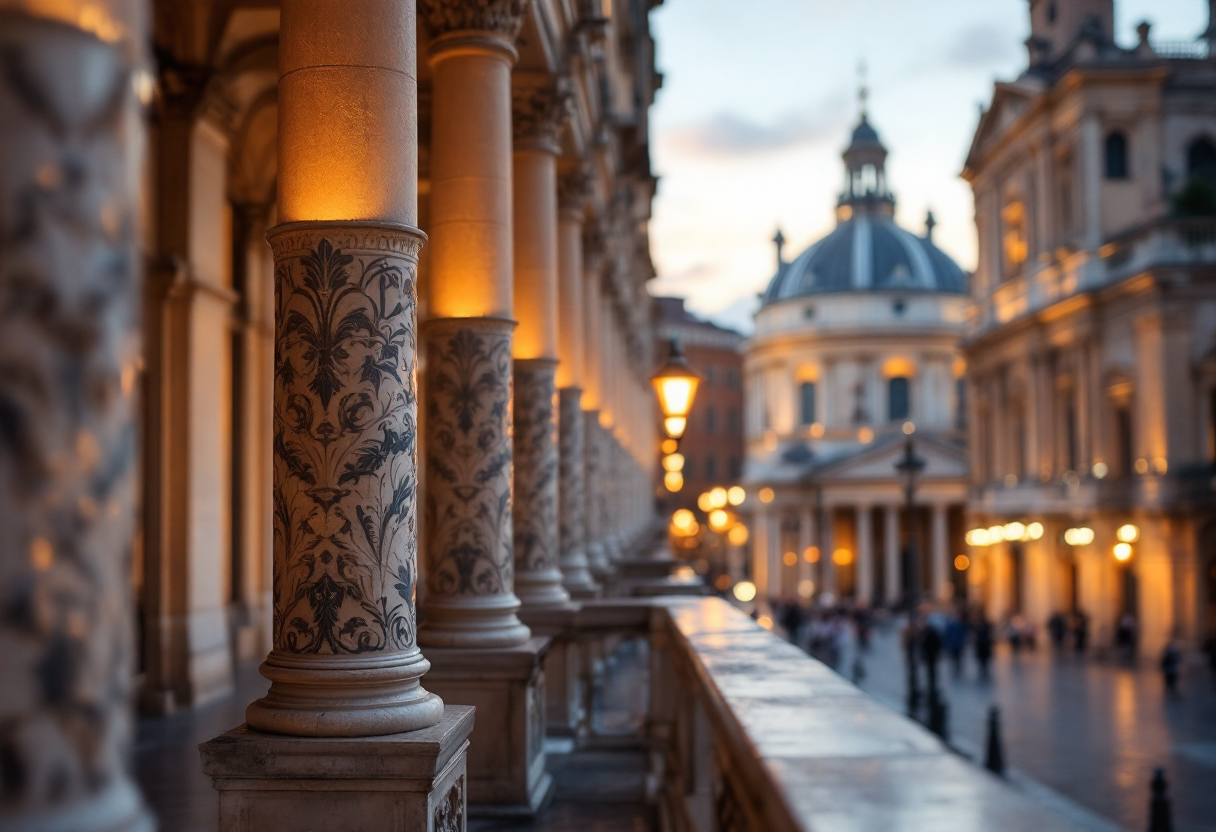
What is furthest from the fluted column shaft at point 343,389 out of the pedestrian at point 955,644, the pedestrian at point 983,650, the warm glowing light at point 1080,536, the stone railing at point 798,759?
the warm glowing light at point 1080,536

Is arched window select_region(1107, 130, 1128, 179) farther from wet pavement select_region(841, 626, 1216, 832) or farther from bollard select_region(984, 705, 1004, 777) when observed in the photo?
bollard select_region(984, 705, 1004, 777)

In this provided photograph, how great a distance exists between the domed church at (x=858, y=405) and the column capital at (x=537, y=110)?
7854cm

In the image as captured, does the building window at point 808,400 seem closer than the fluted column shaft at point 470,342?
No

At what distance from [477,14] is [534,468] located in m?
4.74

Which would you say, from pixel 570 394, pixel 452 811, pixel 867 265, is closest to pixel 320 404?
pixel 452 811

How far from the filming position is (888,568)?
306ft

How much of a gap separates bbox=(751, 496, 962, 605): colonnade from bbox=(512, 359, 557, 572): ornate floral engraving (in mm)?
78442

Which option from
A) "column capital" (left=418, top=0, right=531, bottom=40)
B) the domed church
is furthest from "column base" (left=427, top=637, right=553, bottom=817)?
the domed church

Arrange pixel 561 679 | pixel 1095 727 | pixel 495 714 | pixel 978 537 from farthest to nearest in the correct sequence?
pixel 978 537 < pixel 1095 727 < pixel 561 679 < pixel 495 714

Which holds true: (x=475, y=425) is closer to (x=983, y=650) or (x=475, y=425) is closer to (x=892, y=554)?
(x=983, y=650)

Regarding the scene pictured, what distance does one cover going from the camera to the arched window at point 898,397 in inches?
4126

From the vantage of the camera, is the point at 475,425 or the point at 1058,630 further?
the point at 1058,630

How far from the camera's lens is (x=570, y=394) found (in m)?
16.4

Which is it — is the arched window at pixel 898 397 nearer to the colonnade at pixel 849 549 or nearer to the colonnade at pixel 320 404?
the colonnade at pixel 849 549
